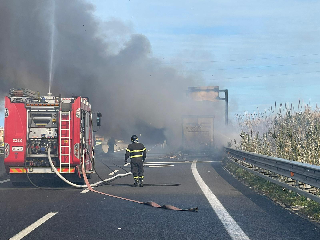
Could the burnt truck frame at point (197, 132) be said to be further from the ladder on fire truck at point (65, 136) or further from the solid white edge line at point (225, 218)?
the solid white edge line at point (225, 218)

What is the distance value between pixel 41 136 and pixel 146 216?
22.7 feet

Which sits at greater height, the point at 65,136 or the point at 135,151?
the point at 65,136

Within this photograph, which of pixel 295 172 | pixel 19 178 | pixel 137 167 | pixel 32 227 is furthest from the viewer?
pixel 137 167

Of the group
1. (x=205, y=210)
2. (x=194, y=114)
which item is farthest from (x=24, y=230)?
(x=194, y=114)

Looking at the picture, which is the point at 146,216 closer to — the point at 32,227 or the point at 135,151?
the point at 32,227

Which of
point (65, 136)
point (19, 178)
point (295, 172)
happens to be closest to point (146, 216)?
point (295, 172)

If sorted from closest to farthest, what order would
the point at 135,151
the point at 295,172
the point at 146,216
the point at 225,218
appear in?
1. the point at 225,218
2. the point at 146,216
3. the point at 295,172
4. the point at 135,151

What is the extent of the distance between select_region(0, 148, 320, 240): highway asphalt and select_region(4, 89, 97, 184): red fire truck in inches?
35.8

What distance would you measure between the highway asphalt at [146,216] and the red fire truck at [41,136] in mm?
908

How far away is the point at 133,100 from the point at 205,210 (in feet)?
119

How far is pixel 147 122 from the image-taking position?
46.2 metres

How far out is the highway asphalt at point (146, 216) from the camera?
7.23 meters

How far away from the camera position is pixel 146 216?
349 inches

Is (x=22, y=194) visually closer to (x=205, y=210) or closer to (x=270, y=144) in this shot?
(x=205, y=210)
